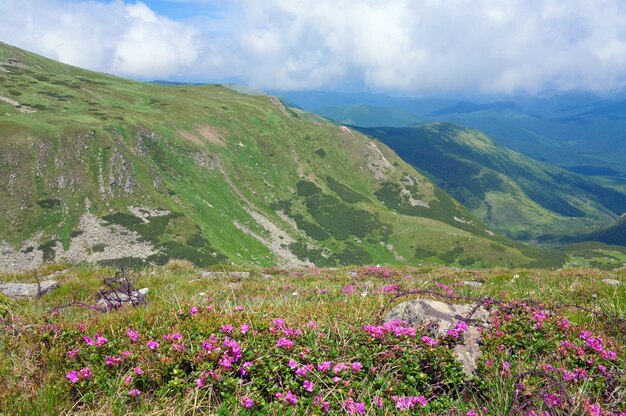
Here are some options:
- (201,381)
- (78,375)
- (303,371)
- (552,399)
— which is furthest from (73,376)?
(552,399)

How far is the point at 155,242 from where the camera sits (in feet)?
541

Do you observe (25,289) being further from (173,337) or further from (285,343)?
(285,343)

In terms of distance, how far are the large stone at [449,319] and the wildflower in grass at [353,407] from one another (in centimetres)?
166

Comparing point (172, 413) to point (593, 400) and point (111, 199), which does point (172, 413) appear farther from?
point (111, 199)

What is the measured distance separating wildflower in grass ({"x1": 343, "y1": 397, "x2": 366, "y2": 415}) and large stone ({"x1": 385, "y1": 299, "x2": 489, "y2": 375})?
5.46 feet

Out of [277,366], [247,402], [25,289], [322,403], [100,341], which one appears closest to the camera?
[247,402]

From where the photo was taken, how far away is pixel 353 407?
397cm

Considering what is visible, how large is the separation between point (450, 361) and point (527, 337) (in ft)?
4.98

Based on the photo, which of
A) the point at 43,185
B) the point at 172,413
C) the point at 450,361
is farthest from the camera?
the point at 43,185

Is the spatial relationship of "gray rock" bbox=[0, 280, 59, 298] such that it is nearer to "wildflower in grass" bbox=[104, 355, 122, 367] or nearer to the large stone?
"wildflower in grass" bbox=[104, 355, 122, 367]

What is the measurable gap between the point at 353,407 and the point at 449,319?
2713mm

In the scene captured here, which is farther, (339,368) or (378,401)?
(339,368)

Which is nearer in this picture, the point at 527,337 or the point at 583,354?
the point at 583,354

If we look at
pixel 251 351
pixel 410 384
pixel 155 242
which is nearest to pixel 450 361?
pixel 410 384
